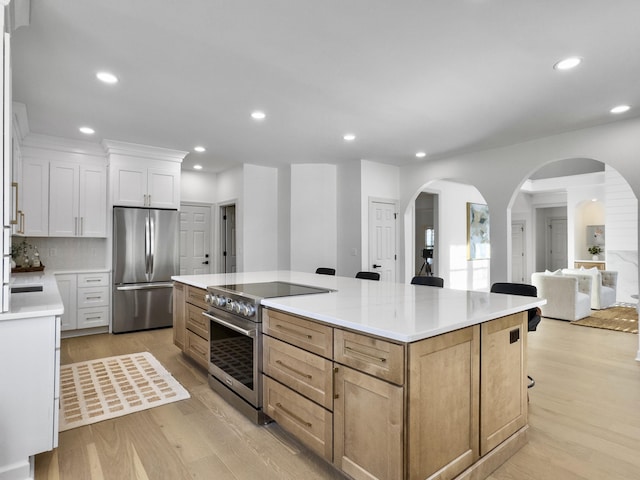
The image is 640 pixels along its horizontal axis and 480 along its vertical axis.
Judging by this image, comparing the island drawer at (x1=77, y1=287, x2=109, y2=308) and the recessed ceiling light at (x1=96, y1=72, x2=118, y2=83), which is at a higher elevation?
the recessed ceiling light at (x1=96, y1=72, x2=118, y2=83)

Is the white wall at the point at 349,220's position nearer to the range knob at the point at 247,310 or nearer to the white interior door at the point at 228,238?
the white interior door at the point at 228,238

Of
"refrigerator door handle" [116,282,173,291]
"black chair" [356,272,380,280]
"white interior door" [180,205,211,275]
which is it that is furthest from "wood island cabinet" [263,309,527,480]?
"white interior door" [180,205,211,275]

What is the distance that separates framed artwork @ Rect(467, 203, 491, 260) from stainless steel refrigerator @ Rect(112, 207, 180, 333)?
6.14 meters

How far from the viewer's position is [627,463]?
2.03 m

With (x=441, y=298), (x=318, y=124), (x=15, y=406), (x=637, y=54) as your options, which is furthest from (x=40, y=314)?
(x=637, y=54)

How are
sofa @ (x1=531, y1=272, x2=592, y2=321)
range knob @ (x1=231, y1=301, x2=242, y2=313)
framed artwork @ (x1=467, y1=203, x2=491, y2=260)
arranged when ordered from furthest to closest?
framed artwork @ (x1=467, y1=203, x2=491, y2=260) → sofa @ (x1=531, y1=272, x2=592, y2=321) → range knob @ (x1=231, y1=301, x2=242, y2=313)

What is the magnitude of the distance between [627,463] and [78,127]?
5.65 metres

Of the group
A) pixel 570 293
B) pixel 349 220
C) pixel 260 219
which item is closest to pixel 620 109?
pixel 570 293

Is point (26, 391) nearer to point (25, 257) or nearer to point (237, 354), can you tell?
point (237, 354)

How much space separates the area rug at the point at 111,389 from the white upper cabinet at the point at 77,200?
195cm

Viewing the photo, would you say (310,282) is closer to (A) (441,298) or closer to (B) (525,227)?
(A) (441,298)

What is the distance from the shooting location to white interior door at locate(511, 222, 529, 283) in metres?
10.8

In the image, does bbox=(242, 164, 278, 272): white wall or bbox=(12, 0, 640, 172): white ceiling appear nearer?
bbox=(12, 0, 640, 172): white ceiling

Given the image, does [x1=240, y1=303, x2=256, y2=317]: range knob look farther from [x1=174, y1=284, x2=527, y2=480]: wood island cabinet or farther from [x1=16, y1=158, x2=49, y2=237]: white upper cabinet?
[x1=16, y1=158, x2=49, y2=237]: white upper cabinet
